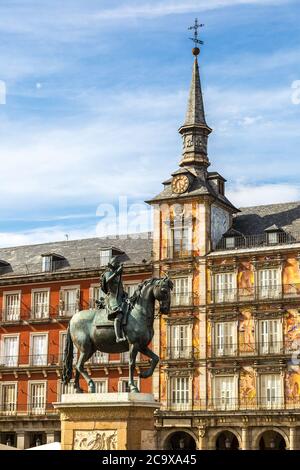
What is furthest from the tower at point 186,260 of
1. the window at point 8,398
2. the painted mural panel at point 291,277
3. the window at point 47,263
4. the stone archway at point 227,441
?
the window at point 8,398

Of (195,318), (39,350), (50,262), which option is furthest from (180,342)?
(50,262)

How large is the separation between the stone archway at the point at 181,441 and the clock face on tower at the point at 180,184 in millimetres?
16486

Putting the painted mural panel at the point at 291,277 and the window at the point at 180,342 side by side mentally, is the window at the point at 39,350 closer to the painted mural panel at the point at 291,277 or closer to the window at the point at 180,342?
the window at the point at 180,342

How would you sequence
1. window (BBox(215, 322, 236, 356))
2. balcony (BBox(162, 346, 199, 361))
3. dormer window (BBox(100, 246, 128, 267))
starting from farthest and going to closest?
dormer window (BBox(100, 246, 128, 267)) → balcony (BBox(162, 346, 199, 361)) → window (BBox(215, 322, 236, 356))

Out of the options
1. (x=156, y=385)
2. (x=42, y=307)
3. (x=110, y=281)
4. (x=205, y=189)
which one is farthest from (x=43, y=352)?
(x=110, y=281)

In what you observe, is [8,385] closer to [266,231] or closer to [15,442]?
[15,442]

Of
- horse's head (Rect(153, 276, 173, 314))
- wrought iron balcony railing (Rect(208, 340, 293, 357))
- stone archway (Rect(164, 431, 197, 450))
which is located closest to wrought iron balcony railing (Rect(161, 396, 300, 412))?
stone archway (Rect(164, 431, 197, 450))

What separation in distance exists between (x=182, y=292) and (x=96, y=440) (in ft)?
122

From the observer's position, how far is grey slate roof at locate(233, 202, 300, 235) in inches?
2325

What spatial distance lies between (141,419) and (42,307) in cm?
4287

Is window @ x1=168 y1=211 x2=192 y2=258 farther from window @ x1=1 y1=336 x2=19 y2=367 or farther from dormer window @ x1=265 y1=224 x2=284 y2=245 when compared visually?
window @ x1=1 y1=336 x2=19 y2=367

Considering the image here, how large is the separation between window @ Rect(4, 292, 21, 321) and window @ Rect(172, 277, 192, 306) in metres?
12.9

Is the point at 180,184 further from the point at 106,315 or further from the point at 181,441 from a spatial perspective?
the point at 106,315

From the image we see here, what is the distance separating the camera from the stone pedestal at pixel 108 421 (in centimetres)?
2075
